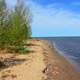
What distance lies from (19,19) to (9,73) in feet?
88.3

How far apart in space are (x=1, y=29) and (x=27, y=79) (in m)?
8.51

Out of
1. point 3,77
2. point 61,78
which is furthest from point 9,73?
point 61,78

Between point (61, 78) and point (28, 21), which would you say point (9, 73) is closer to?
point (61, 78)

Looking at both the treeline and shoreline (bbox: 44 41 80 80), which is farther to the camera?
the treeline

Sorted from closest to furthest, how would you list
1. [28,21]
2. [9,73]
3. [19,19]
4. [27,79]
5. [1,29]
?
[27,79]
[9,73]
[1,29]
[19,19]
[28,21]

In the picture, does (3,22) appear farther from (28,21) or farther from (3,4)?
(28,21)

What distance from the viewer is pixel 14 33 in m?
41.3

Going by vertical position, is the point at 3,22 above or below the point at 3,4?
below

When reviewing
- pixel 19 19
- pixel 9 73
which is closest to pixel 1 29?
pixel 9 73

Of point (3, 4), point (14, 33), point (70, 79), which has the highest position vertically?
point (3, 4)

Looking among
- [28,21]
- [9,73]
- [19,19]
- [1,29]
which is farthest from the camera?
[28,21]

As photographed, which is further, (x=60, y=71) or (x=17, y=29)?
(x=17, y=29)

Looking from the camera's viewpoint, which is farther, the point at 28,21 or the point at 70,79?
the point at 28,21

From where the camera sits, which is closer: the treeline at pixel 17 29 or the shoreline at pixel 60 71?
the shoreline at pixel 60 71
